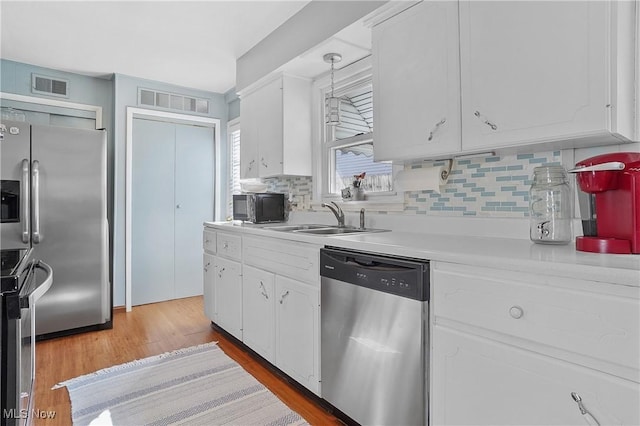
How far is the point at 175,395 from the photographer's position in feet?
6.84

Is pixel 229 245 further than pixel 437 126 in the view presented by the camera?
Yes

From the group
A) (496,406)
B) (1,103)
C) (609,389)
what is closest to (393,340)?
(496,406)

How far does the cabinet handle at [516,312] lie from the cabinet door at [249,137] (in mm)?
2492

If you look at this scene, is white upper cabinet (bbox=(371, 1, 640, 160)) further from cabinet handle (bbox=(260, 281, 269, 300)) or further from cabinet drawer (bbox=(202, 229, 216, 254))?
cabinet drawer (bbox=(202, 229, 216, 254))

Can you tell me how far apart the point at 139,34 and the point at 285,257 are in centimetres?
225

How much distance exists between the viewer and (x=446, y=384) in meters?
1.32

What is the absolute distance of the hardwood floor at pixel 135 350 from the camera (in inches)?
78.4

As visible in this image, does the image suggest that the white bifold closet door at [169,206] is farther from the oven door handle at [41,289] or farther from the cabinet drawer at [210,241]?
the oven door handle at [41,289]

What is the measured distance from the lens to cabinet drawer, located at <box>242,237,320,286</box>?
6.33 feet

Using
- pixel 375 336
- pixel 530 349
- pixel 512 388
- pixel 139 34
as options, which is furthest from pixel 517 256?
pixel 139 34

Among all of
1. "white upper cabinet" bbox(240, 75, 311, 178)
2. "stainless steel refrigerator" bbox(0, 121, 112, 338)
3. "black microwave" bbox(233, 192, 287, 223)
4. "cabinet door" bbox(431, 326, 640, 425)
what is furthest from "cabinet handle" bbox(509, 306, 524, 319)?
"stainless steel refrigerator" bbox(0, 121, 112, 338)

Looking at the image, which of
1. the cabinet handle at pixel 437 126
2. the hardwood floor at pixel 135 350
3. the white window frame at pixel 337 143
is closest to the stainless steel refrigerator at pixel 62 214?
the hardwood floor at pixel 135 350

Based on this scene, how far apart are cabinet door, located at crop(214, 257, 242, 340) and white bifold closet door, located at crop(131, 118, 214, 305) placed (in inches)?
55.8

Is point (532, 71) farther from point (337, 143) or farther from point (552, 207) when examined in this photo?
point (337, 143)
